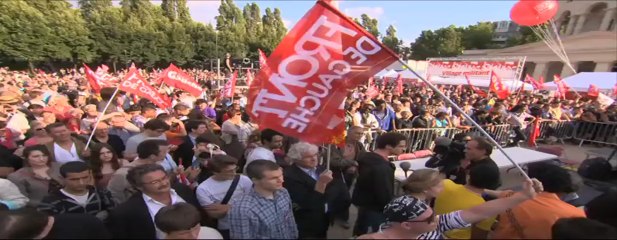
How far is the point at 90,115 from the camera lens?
627 cm

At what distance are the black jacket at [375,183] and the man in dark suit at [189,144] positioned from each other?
8.44ft

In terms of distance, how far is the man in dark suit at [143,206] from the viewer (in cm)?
251

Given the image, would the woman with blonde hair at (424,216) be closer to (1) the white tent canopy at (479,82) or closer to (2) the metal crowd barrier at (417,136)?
(2) the metal crowd barrier at (417,136)

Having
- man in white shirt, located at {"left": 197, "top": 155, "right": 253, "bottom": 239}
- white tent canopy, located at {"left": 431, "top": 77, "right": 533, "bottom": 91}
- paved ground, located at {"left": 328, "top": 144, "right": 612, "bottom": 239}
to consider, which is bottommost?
paved ground, located at {"left": 328, "top": 144, "right": 612, "bottom": 239}

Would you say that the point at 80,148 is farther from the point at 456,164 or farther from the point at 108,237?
the point at 456,164

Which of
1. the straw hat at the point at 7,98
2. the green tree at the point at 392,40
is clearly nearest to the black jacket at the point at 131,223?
the straw hat at the point at 7,98

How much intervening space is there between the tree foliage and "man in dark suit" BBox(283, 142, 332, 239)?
151 feet

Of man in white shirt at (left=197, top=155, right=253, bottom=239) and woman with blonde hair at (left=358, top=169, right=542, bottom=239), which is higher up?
woman with blonde hair at (left=358, top=169, right=542, bottom=239)

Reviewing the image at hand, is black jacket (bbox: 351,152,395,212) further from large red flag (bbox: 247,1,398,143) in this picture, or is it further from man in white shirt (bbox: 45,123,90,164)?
man in white shirt (bbox: 45,123,90,164)

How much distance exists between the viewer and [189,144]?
16.7 ft

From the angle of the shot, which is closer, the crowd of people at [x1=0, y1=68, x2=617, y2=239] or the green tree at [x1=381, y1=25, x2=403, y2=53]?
the crowd of people at [x1=0, y1=68, x2=617, y2=239]

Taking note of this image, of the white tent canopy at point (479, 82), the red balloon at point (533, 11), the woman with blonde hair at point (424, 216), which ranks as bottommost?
the woman with blonde hair at point (424, 216)

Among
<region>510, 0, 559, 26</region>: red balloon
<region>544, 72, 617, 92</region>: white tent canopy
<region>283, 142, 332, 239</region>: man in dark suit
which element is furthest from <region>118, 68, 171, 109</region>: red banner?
<region>544, 72, 617, 92</region>: white tent canopy

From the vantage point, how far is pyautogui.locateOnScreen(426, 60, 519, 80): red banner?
761 inches
